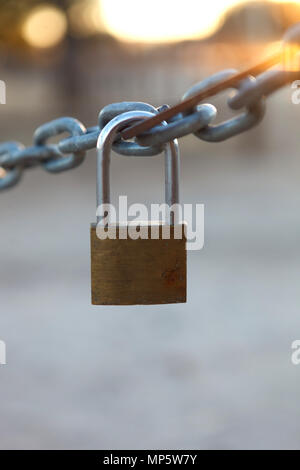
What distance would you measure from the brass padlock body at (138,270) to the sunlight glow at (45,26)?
1751 cm

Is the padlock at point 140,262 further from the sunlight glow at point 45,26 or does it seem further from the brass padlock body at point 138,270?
the sunlight glow at point 45,26

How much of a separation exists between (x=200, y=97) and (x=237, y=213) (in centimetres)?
723

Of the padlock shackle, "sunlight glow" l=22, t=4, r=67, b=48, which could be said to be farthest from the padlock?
"sunlight glow" l=22, t=4, r=67, b=48

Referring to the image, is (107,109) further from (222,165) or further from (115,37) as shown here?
(115,37)

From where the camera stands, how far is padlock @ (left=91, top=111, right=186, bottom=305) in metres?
1.51

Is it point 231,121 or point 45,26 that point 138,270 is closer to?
point 231,121

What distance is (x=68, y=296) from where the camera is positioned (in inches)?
203

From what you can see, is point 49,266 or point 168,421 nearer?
point 168,421

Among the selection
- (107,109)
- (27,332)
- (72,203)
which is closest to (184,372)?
(27,332)

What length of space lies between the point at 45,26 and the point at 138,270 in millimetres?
21701

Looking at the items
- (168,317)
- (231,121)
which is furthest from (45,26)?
(231,121)

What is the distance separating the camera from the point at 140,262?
1553mm

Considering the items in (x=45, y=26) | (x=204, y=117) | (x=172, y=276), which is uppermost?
(x=45, y=26)

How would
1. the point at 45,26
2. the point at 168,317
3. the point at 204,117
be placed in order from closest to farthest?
the point at 204,117 → the point at 168,317 → the point at 45,26
